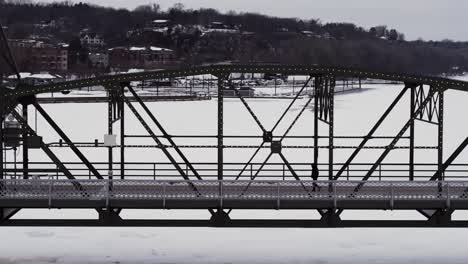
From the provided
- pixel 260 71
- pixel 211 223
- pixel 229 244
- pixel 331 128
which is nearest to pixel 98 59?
pixel 229 244

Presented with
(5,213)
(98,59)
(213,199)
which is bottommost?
(5,213)

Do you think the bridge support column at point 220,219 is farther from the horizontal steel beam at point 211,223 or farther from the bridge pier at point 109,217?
the bridge pier at point 109,217

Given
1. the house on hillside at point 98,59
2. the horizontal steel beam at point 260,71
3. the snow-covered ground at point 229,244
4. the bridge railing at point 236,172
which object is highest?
the horizontal steel beam at point 260,71

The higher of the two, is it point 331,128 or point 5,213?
point 331,128

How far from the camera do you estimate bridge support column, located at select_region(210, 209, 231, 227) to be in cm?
2530

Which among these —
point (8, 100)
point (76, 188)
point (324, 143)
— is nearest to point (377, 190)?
point (76, 188)

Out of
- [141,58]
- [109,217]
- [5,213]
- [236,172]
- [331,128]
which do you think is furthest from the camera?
[141,58]

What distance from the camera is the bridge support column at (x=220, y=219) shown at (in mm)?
25297

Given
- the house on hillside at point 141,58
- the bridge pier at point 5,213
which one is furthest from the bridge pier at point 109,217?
the house on hillside at point 141,58

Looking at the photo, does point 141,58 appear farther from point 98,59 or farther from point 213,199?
point 213,199

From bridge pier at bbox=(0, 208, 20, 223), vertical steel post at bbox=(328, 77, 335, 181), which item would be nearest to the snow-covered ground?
bridge pier at bbox=(0, 208, 20, 223)

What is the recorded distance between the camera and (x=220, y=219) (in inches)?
999

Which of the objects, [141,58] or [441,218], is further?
[141,58]

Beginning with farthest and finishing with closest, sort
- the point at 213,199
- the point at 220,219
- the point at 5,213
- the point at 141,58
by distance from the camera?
the point at 141,58 → the point at 5,213 → the point at 220,219 → the point at 213,199
